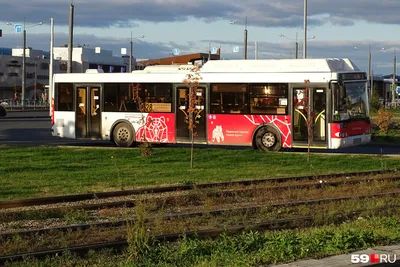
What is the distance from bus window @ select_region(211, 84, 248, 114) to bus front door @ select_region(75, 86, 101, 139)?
4.63 m

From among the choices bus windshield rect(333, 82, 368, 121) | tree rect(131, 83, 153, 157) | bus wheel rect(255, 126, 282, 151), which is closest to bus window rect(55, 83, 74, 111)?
tree rect(131, 83, 153, 157)

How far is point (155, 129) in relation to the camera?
2845cm

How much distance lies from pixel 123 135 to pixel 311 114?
7.41 meters

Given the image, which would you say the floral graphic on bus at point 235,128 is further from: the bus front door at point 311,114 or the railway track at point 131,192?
the railway track at point 131,192

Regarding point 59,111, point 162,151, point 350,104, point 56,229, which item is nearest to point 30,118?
point 59,111

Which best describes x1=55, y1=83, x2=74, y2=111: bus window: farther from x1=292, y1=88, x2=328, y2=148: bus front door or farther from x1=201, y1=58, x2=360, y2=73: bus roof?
x1=292, y1=88, x2=328, y2=148: bus front door

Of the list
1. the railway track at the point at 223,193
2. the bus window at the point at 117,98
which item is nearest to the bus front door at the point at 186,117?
the bus window at the point at 117,98

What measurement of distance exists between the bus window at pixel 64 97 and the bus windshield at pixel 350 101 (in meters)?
10.0

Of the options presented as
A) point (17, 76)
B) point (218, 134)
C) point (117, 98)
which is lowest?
point (218, 134)

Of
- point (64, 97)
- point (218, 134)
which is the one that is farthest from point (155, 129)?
point (64, 97)

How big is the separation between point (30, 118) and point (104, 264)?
145ft

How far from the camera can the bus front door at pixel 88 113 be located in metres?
29.5

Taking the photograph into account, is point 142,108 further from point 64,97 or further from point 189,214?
point 189,214

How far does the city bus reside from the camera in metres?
26.1
